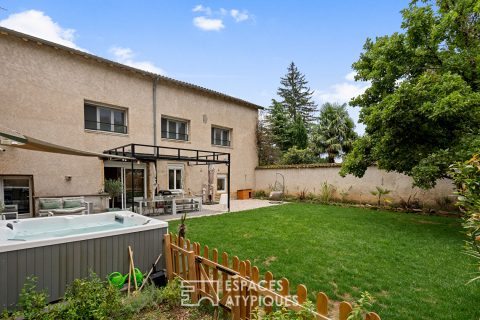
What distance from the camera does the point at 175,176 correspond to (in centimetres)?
1471

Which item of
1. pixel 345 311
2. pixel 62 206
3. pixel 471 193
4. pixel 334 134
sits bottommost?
pixel 62 206

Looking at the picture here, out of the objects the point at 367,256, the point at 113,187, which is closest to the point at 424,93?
the point at 367,256

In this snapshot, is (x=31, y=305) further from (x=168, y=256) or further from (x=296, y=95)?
(x=296, y=95)

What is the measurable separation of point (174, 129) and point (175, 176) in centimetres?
278

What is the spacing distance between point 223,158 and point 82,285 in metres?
14.2

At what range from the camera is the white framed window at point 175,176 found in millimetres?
14445

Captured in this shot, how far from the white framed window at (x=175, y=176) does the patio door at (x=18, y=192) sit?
245 inches

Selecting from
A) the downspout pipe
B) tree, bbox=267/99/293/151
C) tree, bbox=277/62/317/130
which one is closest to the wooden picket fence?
the downspout pipe

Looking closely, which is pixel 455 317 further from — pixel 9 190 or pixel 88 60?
pixel 88 60

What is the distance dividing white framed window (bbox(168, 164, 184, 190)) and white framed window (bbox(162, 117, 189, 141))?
170cm

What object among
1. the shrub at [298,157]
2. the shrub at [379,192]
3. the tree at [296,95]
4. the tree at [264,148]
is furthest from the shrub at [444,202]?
the tree at [296,95]

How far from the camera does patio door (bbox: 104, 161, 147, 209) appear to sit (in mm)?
11914

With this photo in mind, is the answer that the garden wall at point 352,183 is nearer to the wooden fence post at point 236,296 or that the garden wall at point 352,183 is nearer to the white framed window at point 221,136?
the white framed window at point 221,136

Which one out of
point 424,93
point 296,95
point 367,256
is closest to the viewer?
point 367,256
